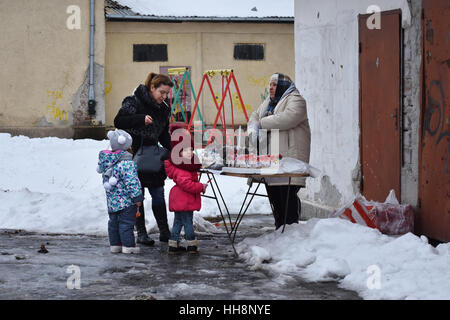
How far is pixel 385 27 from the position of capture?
8.36 metres

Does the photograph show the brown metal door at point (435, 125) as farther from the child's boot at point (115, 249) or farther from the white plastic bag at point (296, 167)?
the child's boot at point (115, 249)

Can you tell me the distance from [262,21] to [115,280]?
1919cm

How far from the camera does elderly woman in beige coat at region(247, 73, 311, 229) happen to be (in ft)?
24.6

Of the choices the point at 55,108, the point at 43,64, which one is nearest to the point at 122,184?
the point at 55,108

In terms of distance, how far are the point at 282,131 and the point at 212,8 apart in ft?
62.5

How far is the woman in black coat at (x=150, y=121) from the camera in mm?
7730

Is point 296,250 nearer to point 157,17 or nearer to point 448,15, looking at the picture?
point 448,15

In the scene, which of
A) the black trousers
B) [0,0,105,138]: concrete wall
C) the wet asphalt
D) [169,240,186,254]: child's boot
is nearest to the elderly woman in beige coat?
the black trousers

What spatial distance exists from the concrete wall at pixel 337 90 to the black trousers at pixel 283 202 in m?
1.21

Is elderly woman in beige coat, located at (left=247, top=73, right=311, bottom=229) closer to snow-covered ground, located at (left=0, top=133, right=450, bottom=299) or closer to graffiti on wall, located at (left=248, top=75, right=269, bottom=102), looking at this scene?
snow-covered ground, located at (left=0, top=133, right=450, bottom=299)

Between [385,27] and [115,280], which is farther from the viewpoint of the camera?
[385,27]

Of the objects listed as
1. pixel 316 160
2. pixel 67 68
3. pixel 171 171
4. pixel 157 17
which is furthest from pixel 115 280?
pixel 157 17

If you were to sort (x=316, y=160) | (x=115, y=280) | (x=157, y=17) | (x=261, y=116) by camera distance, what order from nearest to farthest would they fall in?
(x=115, y=280)
(x=261, y=116)
(x=316, y=160)
(x=157, y=17)

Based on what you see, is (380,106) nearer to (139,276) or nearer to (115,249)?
(115,249)
